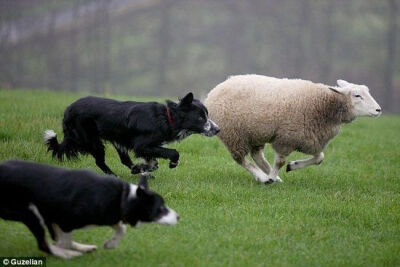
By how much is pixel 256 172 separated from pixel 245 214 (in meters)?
1.92

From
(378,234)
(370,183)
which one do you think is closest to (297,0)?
(370,183)

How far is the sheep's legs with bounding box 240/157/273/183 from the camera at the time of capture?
32.8 feet

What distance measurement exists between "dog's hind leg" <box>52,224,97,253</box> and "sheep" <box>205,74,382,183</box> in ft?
13.9

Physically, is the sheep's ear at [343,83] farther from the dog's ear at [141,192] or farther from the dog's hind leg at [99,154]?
the dog's ear at [141,192]

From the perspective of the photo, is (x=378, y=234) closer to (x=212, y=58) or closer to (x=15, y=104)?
(x=15, y=104)

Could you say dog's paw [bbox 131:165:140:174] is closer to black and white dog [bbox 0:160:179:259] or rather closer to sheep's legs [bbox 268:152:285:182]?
sheep's legs [bbox 268:152:285:182]

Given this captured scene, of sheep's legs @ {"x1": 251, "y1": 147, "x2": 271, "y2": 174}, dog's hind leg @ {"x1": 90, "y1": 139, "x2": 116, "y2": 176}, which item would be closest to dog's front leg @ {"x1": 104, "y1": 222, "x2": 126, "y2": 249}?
dog's hind leg @ {"x1": 90, "y1": 139, "x2": 116, "y2": 176}

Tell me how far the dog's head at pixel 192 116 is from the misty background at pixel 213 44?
2716 cm

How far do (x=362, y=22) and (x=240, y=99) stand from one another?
113ft

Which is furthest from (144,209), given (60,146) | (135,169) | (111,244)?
(60,146)

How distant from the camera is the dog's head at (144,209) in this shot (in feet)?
19.8

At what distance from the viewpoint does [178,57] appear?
4097 cm

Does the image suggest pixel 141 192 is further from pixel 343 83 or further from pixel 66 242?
pixel 343 83

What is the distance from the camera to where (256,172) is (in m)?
10.1
